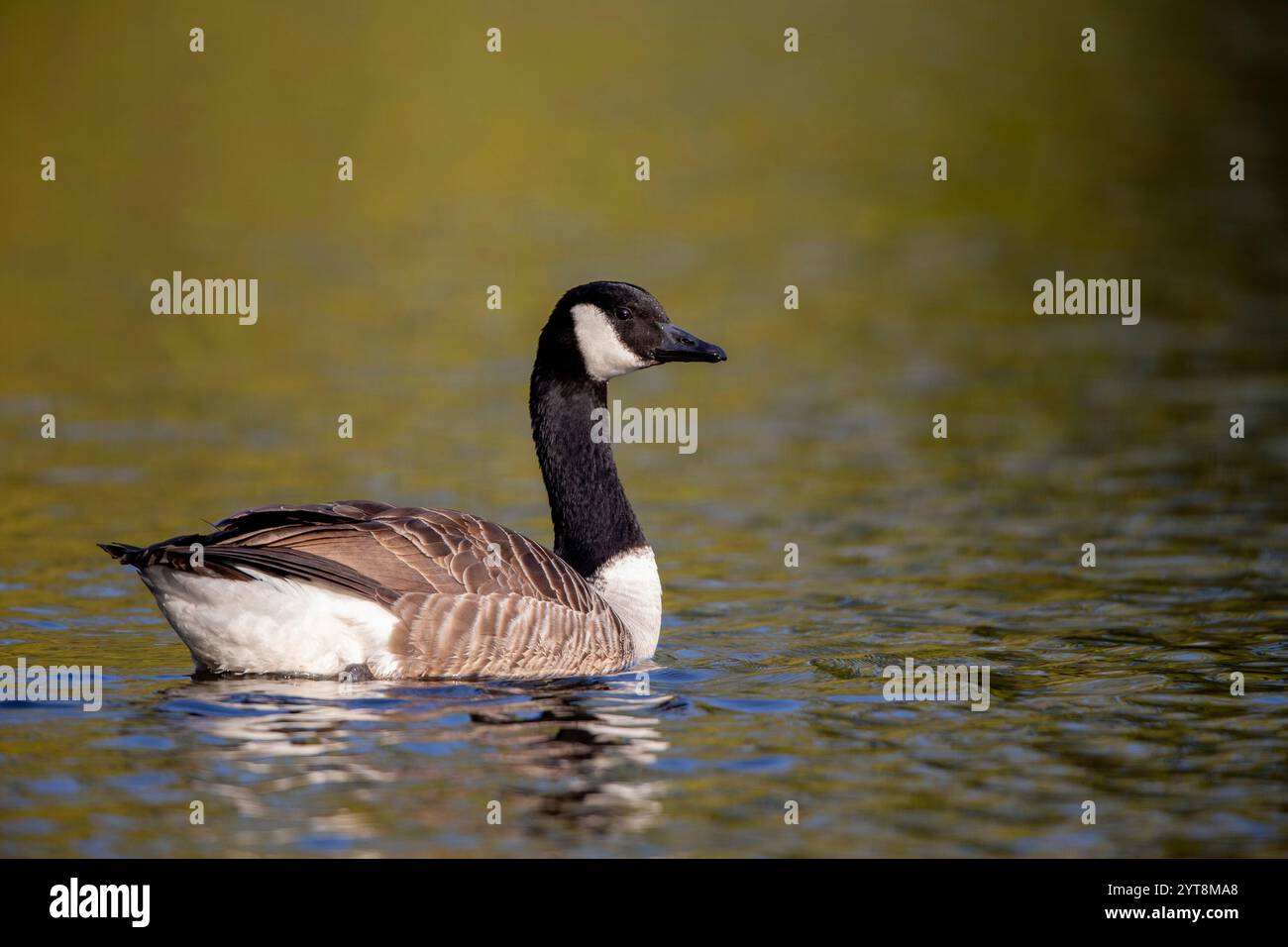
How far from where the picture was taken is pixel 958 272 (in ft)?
92.5

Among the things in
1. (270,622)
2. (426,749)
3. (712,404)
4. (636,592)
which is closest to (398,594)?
(270,622)

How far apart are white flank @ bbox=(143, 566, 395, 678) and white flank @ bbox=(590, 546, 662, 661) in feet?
6.56

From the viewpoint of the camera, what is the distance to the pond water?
30.4 feet

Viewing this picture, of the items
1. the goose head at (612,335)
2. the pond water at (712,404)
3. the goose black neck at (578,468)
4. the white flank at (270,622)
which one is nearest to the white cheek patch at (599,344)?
the goose head at (612,335)

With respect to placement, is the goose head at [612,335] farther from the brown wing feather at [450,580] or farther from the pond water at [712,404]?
the pond water at [712,404]

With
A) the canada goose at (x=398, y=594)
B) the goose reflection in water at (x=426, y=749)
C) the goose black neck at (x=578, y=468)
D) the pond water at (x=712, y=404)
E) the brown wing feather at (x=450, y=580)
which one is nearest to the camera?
the goose reflection in water at (x=426, y=749)

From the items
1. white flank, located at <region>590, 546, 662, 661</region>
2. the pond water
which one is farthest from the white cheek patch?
the pond water

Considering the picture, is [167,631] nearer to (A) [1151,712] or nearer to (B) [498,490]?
(B) [498,490]

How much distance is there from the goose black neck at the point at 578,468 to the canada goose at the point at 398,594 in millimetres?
288

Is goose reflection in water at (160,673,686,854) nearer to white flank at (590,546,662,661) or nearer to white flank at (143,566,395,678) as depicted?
white flank at (143,566,395,678)

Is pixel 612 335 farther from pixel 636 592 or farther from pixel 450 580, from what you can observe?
pixel 450 580

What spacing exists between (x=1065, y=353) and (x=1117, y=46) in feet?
62.4

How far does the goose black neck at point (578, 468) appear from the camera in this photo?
41.8ft

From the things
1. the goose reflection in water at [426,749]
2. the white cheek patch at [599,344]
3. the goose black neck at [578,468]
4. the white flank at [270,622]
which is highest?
the white cheek patch at [599,344]
